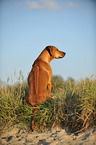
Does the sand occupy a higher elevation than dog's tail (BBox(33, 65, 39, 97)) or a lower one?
lower

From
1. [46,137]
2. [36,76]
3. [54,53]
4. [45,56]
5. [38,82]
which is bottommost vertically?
[46,137]

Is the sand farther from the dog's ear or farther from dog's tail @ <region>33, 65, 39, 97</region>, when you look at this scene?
the dog's ear

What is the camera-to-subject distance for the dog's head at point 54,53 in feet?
15.7

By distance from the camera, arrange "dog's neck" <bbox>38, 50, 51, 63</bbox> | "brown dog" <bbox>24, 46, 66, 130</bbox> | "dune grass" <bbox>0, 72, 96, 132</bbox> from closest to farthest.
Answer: "dune grass" <bbox>0, 72, 96, 132</bbox> → "brown dog" <bbox>24, 46, 66, 130</bbox> → "dog's neck" <bbox>38, 50, 51, 63</bbox>

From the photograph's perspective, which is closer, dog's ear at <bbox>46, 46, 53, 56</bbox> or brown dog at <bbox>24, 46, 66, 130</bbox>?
brown dog at <bbox>24, 46, 66, 130</bbox>

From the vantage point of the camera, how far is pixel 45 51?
4809 mm

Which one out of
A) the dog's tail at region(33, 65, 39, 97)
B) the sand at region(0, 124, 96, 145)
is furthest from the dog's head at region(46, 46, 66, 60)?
the sand at region(0, 124, 96, 145)

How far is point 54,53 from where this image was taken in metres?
4.91

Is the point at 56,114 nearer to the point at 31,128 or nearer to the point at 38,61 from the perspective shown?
the point at 31,128

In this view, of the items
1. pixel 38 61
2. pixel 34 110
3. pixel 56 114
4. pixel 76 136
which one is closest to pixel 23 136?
pixel 34 110

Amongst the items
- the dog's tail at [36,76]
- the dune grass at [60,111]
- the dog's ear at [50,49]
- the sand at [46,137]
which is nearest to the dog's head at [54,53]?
the dog's ear at [50,49]

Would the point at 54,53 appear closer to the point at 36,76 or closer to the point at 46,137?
the point at 36,76

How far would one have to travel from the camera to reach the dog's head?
479cm

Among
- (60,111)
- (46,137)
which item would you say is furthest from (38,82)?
(46,137)
